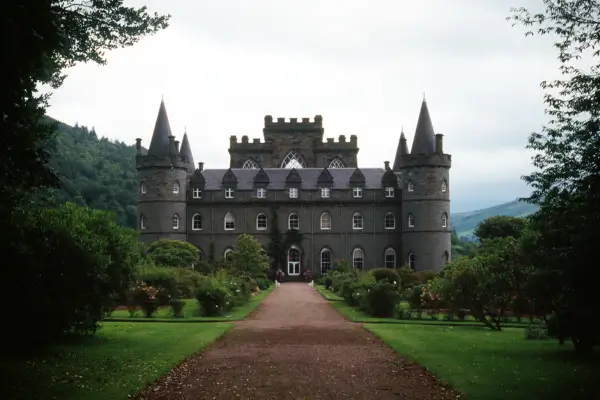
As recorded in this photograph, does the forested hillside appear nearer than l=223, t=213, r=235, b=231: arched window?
No

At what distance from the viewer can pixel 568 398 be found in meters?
10.6

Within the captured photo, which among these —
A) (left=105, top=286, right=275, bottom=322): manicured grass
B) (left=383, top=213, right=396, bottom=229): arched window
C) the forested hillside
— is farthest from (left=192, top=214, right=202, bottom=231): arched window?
(left=105, top=286, right=275, bottom=322): manicured grass

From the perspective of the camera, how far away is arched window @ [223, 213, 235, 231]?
60.3 meters

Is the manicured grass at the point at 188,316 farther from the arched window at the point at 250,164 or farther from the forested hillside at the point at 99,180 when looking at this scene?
the forested hillside at the point at 99,180

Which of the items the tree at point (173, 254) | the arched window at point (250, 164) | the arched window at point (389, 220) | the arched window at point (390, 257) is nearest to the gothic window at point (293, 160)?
the arched window at point (250, 164)

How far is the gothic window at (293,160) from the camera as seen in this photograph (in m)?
71.0

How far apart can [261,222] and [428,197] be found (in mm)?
15119

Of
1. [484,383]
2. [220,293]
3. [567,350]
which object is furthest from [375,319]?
[484,383]

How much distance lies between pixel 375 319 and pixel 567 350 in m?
10.2

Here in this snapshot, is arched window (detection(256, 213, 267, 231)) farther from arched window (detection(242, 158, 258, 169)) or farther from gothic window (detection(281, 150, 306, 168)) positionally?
gothic window (detection(281, 150, 306, 168))

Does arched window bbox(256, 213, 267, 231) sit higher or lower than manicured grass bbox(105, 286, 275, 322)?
higher

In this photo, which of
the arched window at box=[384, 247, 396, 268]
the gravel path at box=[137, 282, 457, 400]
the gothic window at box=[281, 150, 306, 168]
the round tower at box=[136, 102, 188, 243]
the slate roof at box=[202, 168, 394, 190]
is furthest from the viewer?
the gothic window at box=[281, 150, 306, 168]

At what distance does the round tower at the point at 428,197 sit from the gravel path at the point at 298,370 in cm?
3472

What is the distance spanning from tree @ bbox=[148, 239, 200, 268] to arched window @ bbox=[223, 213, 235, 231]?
324 inches
